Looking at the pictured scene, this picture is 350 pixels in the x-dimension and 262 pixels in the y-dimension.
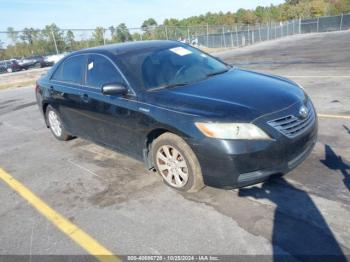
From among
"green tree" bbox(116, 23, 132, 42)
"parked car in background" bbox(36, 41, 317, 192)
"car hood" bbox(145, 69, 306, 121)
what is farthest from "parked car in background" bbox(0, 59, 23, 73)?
"car hood" bbox(145, 69, 306, 121)

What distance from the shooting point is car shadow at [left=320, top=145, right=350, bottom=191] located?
3.70 metres

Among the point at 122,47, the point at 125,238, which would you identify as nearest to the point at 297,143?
the point at 125,238

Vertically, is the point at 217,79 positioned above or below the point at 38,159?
above

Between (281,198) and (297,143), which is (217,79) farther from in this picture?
(281,198)

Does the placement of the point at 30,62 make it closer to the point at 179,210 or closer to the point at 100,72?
the point at 100,72

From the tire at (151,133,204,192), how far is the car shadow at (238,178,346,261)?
54 cm

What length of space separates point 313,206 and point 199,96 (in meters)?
1.58

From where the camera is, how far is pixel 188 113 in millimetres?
3463

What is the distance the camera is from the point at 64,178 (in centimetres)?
463

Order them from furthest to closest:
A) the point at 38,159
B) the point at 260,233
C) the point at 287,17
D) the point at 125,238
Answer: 1. the point at 287,17
2. the point at 38,159
3. the point at 125,238
4. the point at 260,233

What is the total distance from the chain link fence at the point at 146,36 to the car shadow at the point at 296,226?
77.7 ft

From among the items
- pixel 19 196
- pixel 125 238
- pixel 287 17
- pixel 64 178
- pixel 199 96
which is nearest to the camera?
pixel 125 238

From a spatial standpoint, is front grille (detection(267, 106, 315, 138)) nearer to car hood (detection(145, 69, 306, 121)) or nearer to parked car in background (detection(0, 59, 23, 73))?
car hood (detection(145, 69, 306, 121))

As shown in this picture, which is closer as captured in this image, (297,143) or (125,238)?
(125,238)
